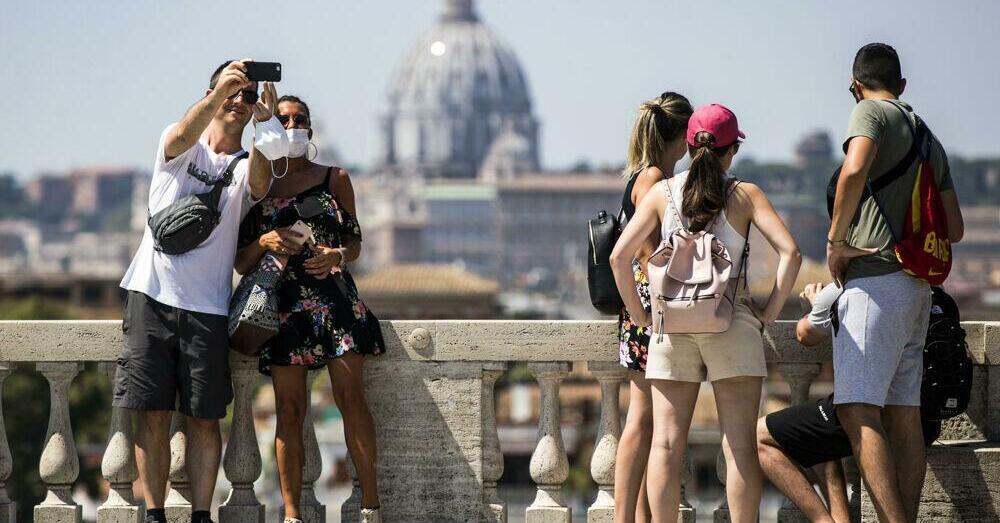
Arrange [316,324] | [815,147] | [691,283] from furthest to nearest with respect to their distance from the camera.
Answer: [815,147]
[316,324]
[691,283]

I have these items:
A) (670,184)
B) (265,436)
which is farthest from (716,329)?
(265,436)

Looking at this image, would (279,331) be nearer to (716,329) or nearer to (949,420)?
(716,329)

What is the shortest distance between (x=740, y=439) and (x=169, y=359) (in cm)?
195

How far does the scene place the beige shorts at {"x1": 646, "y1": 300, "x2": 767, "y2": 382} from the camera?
6.11 meters

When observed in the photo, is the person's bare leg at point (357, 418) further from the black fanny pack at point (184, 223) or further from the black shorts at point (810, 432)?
the black shorts at point (810, 432)

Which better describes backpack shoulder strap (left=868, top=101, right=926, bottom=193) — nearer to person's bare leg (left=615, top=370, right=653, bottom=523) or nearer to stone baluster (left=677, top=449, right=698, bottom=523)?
person's bare leg (left=615, top=370, right=653, bottom=523)

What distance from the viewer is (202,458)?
22.1ft

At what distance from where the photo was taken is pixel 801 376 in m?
6.93

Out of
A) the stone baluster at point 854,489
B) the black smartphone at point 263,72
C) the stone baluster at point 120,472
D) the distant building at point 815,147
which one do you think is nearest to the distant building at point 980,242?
the distant building at point 815,147

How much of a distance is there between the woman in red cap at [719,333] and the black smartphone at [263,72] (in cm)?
132

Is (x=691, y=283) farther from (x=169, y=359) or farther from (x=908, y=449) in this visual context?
(x=169, y=359)

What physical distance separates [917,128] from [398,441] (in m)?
2.19

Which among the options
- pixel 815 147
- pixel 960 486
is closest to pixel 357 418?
pixel 960 486

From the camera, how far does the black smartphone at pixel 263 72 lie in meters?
6.52
